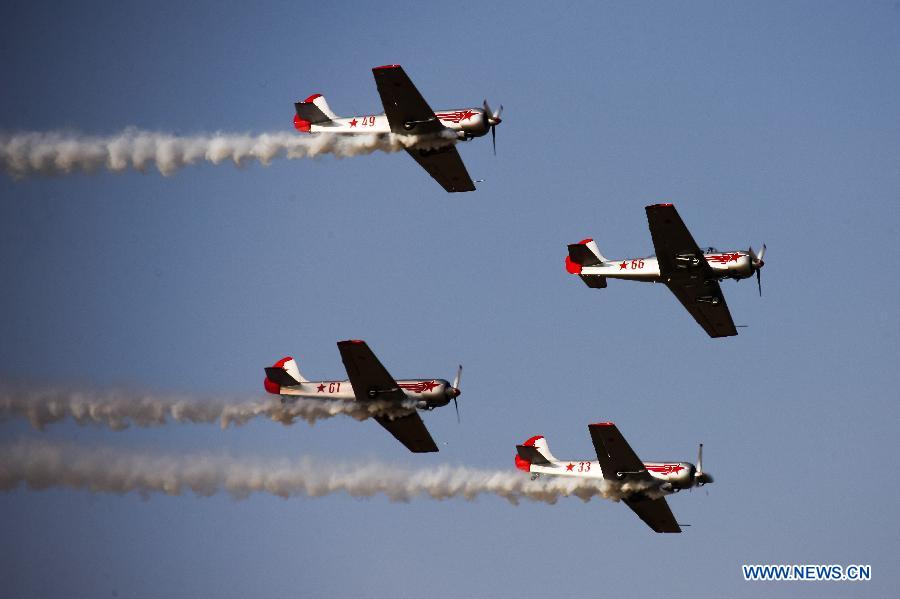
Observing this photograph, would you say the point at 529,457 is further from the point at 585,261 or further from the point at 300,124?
the point at 300,124

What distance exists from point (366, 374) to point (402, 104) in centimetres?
865

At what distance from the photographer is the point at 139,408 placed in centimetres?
6712

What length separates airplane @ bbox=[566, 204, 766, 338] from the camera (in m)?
64.9

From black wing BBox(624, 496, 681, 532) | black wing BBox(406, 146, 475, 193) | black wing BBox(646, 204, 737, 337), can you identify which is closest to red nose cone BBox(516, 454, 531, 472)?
black wing BBox(624, 496, 681, 532)

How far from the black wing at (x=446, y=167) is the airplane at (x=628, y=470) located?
949 cm

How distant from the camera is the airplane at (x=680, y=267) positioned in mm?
64875

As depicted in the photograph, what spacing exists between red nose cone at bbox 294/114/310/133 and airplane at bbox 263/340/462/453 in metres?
7.85

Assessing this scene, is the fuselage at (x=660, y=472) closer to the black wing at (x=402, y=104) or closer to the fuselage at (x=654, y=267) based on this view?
the fuselage at (x=654, y=267)

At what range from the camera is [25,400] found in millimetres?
66438

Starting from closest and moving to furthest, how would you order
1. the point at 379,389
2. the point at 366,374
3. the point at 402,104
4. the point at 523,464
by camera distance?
the point at 402,104 → the point at 366,374 → the point at 379,389 → the point at 523,464

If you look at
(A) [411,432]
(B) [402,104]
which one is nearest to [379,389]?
(A) [411,432]

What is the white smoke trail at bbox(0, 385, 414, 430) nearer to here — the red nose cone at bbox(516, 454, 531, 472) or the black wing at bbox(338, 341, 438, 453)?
the black wing at bbox(338, 341, 438, 453)

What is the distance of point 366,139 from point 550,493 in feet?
44.9

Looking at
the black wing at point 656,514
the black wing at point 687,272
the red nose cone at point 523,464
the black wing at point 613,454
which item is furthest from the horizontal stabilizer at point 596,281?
the black wing at point 656,514
